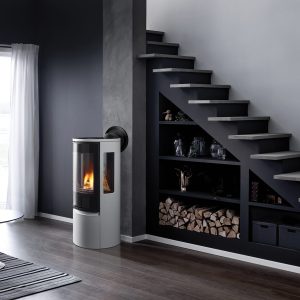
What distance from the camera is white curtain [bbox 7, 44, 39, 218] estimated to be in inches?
274

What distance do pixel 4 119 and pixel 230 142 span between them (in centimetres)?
326

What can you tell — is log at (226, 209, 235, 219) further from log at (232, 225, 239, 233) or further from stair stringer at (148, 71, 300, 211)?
stair stringer at (148, 71, 300, 211)

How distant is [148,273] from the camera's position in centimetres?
469

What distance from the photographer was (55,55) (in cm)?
696

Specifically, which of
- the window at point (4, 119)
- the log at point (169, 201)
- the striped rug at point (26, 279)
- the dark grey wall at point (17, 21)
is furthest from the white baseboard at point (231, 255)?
the dark grey wall at point (17, 21)

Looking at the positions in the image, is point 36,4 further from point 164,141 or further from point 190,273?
point 190,273

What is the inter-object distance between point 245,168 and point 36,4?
375 cm

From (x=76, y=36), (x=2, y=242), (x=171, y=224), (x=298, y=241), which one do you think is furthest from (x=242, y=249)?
(x=76, y=36)

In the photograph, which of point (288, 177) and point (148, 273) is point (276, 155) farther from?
point (148, 273)

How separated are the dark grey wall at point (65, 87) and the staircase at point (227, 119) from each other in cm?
75

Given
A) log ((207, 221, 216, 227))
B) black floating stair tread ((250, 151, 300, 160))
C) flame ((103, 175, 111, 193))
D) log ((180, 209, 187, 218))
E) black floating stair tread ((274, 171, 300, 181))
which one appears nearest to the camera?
black floating stair tread ((274, 171, 300, 181))

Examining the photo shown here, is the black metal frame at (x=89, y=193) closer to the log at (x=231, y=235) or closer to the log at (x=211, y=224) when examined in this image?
the log at (x=211, y=224)

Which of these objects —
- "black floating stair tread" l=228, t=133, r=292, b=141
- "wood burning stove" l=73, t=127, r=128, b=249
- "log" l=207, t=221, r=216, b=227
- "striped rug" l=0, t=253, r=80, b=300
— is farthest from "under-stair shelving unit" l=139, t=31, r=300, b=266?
"striped rug" l=0, t=253, r=80, b=300

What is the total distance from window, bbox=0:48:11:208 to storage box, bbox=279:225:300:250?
12.5 ft
